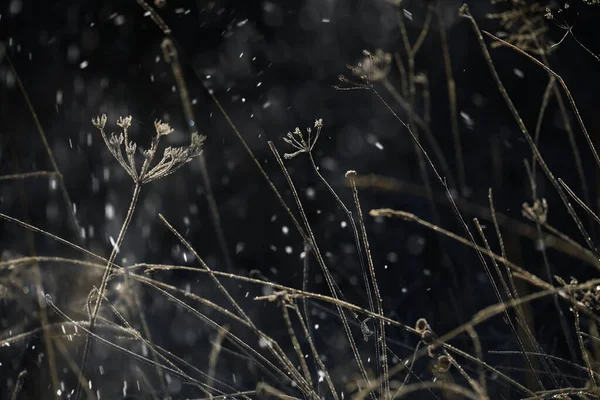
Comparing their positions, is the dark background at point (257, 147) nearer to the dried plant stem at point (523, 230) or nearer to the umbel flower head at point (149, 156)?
the dried plant stem at point (523, 230)

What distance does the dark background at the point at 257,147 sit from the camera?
91.6 inches

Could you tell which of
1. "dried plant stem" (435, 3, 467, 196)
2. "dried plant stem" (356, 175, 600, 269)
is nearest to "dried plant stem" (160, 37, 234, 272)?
"dried plant stem" (356, 175, 600, 269)

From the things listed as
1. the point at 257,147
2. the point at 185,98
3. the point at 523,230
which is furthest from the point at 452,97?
the point at 257,147

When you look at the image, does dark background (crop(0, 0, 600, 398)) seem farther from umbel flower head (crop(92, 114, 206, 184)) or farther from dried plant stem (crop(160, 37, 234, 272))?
umbel flower head (crop(92, 114, 206, 184))

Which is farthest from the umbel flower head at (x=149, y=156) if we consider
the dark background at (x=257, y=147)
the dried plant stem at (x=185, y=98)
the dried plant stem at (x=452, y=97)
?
the dark background at (x=257, y=147)

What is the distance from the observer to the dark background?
2326mm

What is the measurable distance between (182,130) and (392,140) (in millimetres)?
939

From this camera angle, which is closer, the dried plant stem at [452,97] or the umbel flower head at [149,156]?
the umbel flower head at [149,156]

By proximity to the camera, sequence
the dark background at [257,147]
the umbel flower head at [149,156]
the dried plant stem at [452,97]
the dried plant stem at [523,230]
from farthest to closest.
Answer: the dark background at [257,147] < the dried plant stem at [452,97] < the umbel flower head at [149,156] < the dried plant stem at [523,230]

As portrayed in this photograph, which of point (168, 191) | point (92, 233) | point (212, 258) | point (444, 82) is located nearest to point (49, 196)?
point (92, 233)

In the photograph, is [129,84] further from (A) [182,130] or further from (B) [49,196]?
(B) [49,196]

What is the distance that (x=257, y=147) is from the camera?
2826 mm

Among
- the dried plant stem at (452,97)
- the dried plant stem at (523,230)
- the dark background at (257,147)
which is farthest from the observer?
the dark background at (257,147)

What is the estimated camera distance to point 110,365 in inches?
104
